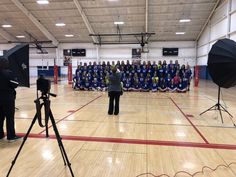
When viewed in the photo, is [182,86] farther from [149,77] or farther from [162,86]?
[149,77]

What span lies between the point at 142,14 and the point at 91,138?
18.4 meters

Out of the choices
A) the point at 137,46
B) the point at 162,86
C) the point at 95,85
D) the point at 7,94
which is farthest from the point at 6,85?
the point at 137,46

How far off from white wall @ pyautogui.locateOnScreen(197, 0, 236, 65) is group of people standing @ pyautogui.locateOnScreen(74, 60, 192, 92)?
670 cm

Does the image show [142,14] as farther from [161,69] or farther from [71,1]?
[161,69]

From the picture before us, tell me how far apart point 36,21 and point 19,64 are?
1840 cm

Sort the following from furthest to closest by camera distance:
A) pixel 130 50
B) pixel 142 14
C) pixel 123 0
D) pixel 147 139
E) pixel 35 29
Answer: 1. pixel 130 50
2. pixel 35 29
3. pixel 142 14
4. pixel 123 0
5. pixel 147 139

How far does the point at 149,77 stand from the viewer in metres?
13.8

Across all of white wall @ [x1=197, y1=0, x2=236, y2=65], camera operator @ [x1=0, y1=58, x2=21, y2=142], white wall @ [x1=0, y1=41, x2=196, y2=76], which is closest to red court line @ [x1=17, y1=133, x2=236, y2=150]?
camera operator @ [x1=0, y1=58, x2=21, y2=142]

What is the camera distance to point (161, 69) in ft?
44.8

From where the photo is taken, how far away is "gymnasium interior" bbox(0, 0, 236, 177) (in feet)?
11.4

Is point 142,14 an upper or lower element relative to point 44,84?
upper

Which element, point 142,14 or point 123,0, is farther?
point 142,14

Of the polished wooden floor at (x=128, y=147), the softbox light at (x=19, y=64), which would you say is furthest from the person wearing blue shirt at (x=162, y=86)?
the softbox light at (x=19, y=64)

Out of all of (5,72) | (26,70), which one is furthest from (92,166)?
(26,70)
